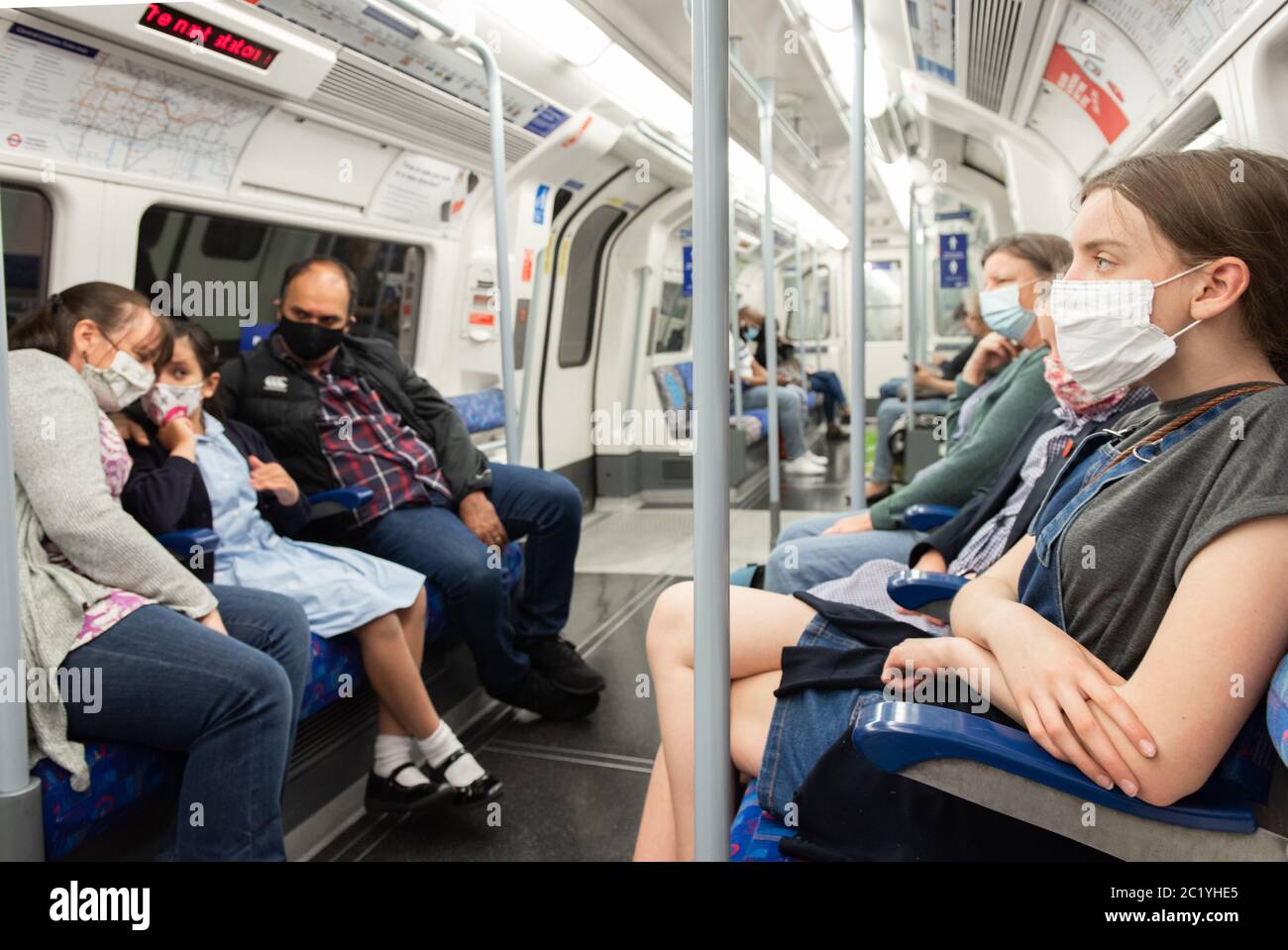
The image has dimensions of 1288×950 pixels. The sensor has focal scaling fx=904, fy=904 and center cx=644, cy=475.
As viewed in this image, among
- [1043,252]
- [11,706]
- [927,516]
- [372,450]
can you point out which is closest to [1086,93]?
[1043,252]

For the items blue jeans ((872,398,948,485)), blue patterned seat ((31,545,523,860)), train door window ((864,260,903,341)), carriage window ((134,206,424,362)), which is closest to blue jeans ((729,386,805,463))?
blue jeans ((872,398,948,485))

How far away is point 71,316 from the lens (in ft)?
7.33

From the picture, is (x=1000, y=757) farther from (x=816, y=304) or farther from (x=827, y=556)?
(x=816, y=304)

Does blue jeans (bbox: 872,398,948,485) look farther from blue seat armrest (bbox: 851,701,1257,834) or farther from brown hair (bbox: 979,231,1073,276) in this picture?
blue seat armrest (bbox: 851,701,1257,834)

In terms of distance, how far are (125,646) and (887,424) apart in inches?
251

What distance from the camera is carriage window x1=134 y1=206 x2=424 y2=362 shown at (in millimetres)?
3479

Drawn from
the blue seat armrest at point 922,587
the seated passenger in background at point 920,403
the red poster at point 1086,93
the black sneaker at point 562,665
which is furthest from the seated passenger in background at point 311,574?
the seated passenger in background at point 920,403

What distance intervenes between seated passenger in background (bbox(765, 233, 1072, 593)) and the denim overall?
4.01ft

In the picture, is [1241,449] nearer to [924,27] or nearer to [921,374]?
[924,27]

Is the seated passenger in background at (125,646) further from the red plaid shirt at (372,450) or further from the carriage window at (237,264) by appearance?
the carriage window at (237,264)

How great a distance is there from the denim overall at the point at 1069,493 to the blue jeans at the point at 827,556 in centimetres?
118
